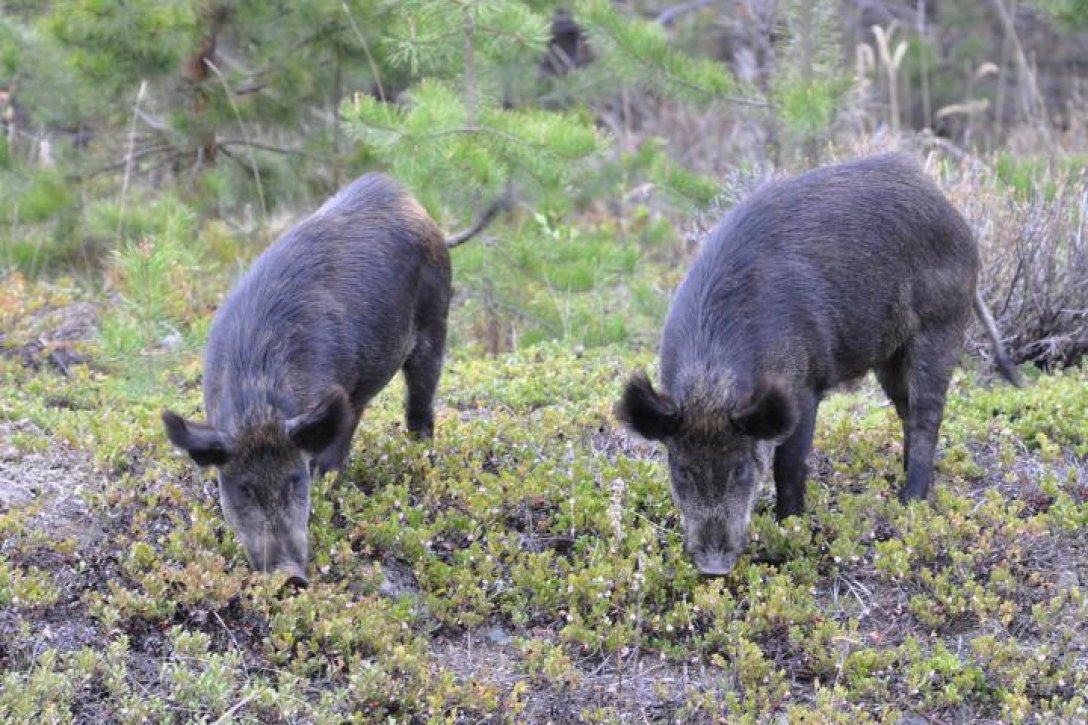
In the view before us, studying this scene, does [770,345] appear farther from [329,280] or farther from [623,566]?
[329,280]

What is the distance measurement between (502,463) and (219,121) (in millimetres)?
5112

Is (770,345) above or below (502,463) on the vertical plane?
above

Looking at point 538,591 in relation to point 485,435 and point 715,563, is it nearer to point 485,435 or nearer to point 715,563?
point 715,563

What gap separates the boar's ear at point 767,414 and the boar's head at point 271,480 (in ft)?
5.14

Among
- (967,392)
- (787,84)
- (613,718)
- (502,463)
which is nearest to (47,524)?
(502,463)

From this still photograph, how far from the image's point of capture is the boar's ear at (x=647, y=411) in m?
5.48

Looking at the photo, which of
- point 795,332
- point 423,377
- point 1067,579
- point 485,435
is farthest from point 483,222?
point 1067,579

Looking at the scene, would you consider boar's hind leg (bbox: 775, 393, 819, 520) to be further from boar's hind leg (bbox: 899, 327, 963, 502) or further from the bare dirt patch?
the bare dirt patch

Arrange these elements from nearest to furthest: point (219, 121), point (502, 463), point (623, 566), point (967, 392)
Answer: point (623, 566) → point (502, 463) → point (967, 392) → point (219, 121)

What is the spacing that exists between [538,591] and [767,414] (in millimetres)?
1186

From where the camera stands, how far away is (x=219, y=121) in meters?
10.9

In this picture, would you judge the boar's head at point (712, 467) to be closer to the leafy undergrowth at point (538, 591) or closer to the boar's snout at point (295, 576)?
the leafy undergrowth at point (538, 591)

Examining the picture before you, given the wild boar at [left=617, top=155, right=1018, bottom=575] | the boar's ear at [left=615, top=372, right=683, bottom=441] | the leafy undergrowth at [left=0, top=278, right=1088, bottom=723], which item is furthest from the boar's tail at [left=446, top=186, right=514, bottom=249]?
the boar's ear at [left=615, top=372, right=683, bottom=441]

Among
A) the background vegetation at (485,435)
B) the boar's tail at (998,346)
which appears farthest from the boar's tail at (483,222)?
the boar's tail at (998,346)
